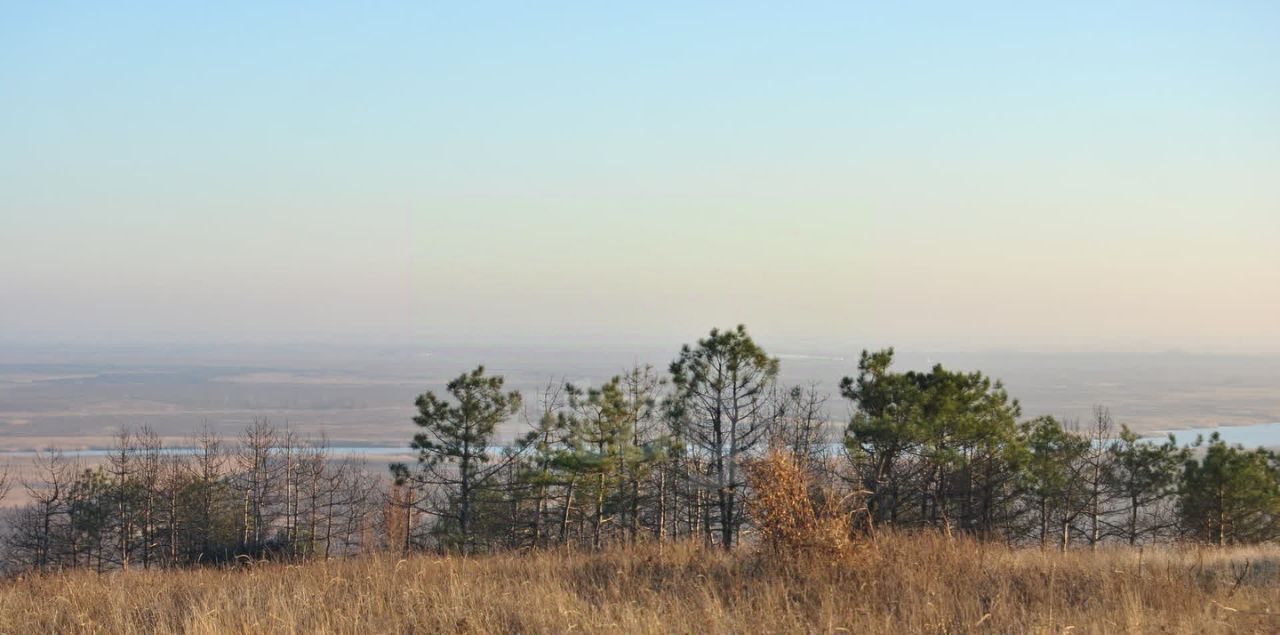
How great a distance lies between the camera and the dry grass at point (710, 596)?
7.94 meters

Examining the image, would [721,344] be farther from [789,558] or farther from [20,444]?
[20,444]

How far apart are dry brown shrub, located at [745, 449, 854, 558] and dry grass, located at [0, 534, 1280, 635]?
222 mm

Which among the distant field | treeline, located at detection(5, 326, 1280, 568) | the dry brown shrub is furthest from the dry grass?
the distant field

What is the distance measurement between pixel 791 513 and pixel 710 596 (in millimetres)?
1676

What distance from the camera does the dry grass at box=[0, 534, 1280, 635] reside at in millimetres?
7941

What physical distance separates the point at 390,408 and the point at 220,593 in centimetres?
13918

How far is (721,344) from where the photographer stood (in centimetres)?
3388

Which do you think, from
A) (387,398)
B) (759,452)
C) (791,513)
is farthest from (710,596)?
(387,398)

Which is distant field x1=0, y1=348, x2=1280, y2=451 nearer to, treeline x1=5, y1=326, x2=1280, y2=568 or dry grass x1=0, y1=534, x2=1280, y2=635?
treeline x1=5, y1=326, x2=1280, y2=568

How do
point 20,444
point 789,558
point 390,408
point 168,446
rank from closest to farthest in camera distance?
point 789,558 < point 168,446 < point 20,444 < point 390,408

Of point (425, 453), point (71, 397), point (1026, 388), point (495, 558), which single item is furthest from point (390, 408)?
point (495, 558)

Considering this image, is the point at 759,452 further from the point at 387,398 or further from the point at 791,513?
the point at 387,398

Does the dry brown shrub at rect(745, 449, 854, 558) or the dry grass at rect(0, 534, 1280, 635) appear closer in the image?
the dry grass at rect(0, 534, 1280, 635)

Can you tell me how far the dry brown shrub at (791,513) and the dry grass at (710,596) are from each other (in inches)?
8.7
